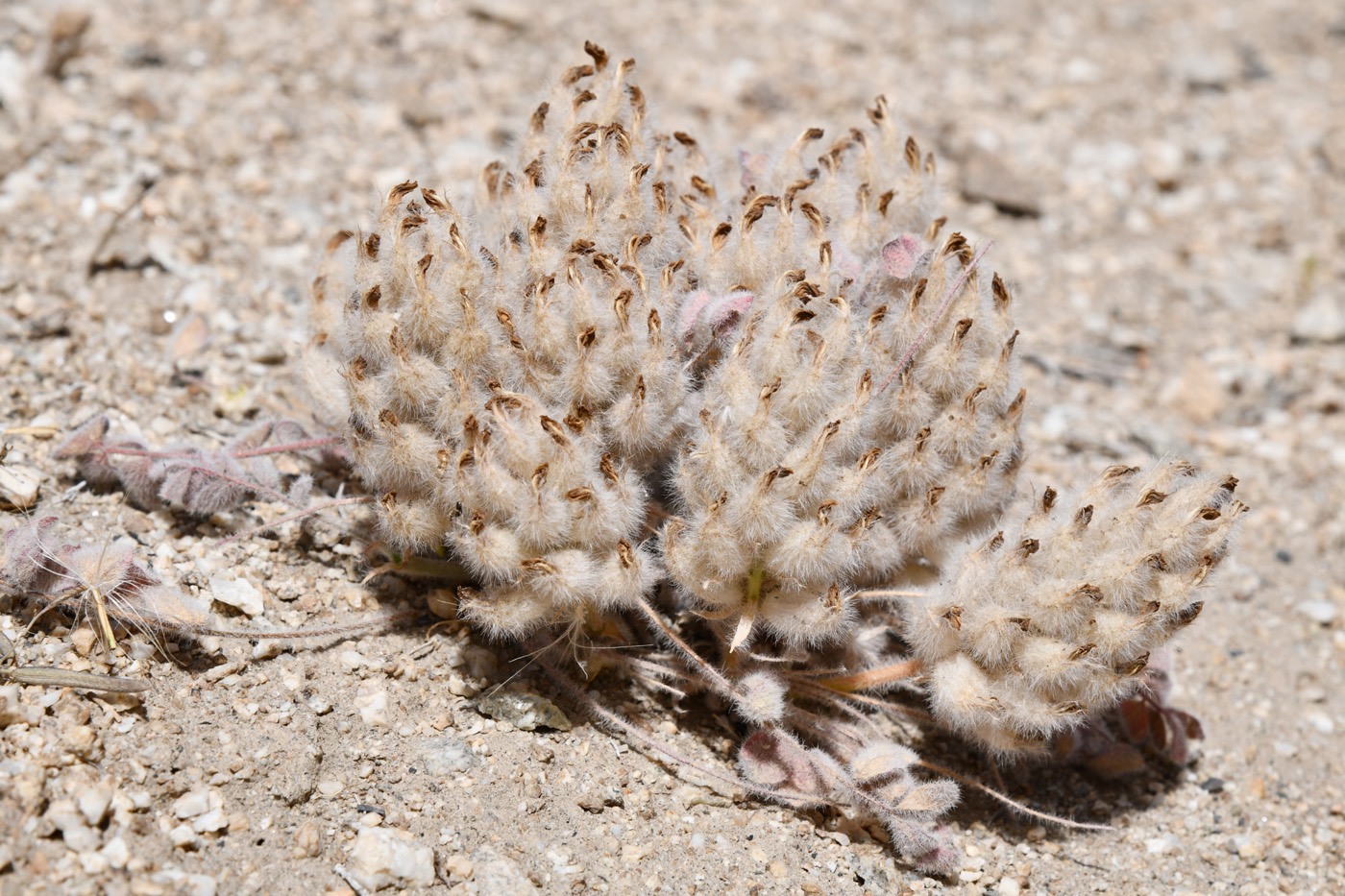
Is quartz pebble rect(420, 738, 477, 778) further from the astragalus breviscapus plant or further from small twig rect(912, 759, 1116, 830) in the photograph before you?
small twig rect(912, 759, 1116, 830)

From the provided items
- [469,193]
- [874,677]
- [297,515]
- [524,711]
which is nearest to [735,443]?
[874,677]

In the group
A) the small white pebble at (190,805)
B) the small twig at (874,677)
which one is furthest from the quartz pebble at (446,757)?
the small twig at (874,677)

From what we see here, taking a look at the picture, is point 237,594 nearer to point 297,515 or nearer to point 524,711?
point 297,515

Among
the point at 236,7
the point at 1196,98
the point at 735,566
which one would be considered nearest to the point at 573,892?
the point at 735,566

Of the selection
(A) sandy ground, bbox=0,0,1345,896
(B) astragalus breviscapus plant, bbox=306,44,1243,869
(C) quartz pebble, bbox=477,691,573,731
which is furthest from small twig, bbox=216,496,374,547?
(C) quartz pebble, bbox=477,691,573,731

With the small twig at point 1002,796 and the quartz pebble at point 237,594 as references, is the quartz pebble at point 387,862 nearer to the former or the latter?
the quartz pebble at point 237,594

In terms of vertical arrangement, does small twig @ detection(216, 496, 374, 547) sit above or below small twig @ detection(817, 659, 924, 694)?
above
